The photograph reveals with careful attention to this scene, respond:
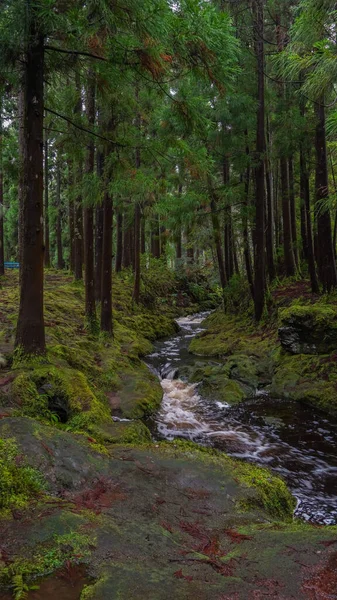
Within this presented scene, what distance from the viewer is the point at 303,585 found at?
2459mm

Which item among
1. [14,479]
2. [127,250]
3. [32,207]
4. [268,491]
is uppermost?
[127,250]

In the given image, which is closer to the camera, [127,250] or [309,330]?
[309,330]

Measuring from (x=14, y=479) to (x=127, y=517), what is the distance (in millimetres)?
952

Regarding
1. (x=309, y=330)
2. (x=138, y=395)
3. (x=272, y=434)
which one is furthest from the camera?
(x=309, y=330)

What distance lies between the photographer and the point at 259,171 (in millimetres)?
14617

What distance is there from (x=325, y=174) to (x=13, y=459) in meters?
12.0

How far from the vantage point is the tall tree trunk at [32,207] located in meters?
6.80

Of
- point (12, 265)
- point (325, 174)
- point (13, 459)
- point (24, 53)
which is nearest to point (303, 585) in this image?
point (13, 459)

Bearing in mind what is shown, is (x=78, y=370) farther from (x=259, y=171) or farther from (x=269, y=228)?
(x=269, y=228)

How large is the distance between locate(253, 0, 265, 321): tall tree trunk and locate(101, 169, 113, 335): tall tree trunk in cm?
581

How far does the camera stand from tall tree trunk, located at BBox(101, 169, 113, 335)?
464 inches

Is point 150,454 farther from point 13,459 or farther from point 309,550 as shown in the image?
point 309,550

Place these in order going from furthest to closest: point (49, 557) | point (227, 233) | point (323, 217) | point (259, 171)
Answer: point (227, 233), point (259, 171), point (323, 217), point (49, 557)

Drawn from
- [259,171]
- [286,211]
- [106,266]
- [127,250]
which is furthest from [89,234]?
[127,250]
